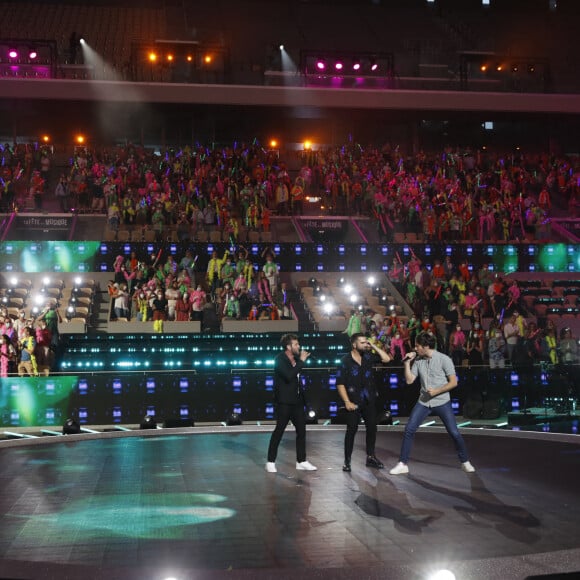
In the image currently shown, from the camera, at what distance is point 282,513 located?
27.5 feet

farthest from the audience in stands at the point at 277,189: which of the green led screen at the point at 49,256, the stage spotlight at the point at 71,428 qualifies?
the stage spotlight at the point at 71,428

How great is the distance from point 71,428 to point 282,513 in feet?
23.5

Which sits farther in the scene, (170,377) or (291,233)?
(291,233)

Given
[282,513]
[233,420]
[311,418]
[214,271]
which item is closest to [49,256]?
[214,271]

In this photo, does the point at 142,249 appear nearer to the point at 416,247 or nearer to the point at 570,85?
the point at 416,247

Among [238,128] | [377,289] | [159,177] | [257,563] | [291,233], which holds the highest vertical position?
[238,128]

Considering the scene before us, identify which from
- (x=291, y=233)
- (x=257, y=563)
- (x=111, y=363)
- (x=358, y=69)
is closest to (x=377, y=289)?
(x=291, y=233)

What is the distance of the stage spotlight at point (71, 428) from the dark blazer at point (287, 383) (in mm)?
5454

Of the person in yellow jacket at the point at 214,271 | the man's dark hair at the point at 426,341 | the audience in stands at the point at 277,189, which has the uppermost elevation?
the audience in stands at the point at 277,189

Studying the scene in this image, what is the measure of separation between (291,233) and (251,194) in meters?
1.93

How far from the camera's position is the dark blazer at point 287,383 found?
1039cm

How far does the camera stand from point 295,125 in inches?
1624

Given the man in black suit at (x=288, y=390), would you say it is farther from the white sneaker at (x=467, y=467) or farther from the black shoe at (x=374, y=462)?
the white sneaker at (x=467, y=467)

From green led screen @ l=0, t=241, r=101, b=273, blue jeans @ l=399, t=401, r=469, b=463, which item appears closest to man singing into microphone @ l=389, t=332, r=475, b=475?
blue jeans @ l=399, t=401, r=469, b=463
